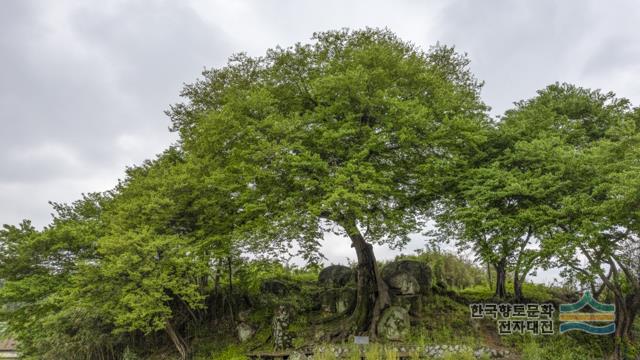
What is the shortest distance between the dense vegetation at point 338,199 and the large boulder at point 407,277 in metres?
0.63

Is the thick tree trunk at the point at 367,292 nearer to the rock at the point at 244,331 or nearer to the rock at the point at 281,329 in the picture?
the rock at the point at 281,329

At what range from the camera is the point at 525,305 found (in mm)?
10367

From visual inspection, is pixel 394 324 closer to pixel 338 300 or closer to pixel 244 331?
pixel 338 300

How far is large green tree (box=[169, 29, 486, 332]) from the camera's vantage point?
32.9ft

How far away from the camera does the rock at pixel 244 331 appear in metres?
12.2

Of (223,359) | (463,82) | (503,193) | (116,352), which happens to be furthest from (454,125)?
(116,352)

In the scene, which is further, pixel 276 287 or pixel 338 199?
pixel 276 287

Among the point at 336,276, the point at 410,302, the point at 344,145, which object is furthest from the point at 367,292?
the point at 344,145

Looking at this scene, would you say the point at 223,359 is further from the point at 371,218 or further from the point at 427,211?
the point at 427,211

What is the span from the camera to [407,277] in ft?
40.8

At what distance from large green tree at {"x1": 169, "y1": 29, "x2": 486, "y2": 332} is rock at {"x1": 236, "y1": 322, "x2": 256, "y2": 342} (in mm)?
3424

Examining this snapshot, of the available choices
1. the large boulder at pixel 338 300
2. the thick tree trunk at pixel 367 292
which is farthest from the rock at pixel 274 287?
the thick tree trunk at pixel 367 292

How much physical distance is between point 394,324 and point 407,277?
206 cm

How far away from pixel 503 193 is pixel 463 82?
261 inches
